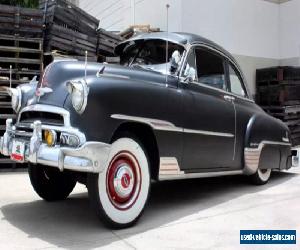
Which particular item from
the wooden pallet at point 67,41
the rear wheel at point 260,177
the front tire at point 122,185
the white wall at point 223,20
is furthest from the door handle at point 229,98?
the white wall at point 223,20

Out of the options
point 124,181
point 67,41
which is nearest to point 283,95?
point 67,41

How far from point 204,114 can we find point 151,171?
115cm

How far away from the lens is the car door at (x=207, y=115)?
17.8 ft


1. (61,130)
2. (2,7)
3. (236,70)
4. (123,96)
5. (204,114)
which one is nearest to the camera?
(61,130)

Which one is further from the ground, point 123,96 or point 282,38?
point 282,38

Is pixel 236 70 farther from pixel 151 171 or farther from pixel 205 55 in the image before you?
pixel 151 171

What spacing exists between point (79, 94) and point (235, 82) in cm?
335

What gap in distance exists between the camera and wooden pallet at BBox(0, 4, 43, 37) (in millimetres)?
8625

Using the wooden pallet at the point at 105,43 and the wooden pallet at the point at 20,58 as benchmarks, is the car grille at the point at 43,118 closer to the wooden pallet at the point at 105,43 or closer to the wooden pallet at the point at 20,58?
the wooden pallet at the point at 20,58

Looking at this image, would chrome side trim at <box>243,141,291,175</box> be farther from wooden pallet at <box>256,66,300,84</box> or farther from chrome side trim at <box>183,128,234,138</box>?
wooden pallet at <box>256,66,300,84</box>

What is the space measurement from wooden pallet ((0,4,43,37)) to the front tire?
506 cm

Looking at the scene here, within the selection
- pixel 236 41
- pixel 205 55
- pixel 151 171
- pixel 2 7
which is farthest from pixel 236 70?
pixel 236 41

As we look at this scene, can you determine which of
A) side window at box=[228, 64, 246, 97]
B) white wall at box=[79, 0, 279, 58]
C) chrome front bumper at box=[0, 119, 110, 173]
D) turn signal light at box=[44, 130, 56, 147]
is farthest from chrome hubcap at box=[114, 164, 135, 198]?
white wall at box=[79, 0, 279, 58]

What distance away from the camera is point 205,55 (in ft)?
20.1
